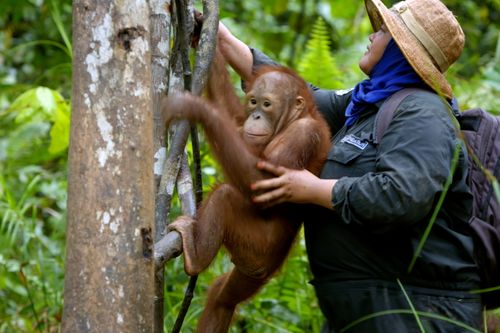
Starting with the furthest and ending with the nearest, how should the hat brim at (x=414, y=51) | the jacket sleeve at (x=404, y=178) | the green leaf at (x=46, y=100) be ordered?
the green leaf at (x=46, y=100), the hat brim at (x=414, y=51), the jacket sleeve at (x=404, y=178)

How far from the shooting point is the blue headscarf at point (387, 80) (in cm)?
313

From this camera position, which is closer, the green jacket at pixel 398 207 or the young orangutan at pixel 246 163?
the green jacket at pixel 398 207

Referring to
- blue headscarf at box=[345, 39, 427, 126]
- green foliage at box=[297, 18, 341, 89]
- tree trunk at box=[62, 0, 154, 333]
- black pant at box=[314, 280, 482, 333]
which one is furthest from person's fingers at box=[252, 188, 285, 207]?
green foliage at box=[297, 18, 341, 89]

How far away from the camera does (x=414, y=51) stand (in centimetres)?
304

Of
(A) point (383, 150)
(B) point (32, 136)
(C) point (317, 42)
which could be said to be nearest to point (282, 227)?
(A) point (383, 150)

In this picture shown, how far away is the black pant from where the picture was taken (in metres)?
3.00

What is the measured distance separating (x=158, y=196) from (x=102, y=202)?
0.76m

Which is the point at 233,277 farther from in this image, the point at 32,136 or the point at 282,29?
the point at 282,29

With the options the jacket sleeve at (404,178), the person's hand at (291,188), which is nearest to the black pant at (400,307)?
the jacket sleeve at (404,178)

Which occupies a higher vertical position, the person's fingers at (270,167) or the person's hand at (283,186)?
the person's fingers at (270,167)

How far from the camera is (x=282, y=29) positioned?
7504mm

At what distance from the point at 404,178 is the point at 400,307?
1.71 ft

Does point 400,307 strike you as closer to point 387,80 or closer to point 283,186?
point 283,186

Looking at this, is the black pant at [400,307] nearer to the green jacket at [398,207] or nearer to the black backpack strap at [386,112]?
the green jacket at [398,207]
